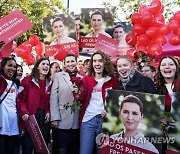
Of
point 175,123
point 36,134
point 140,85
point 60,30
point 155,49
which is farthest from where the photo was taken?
point 155,49

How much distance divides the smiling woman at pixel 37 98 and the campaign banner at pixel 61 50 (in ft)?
4.79

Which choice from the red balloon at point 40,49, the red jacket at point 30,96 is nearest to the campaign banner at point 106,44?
the red jacket at point 30,96

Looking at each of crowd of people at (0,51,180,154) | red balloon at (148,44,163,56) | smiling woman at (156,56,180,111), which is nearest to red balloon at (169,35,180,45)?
red balloon at (148,44,163,56)

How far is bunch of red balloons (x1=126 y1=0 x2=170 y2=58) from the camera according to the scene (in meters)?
7.51

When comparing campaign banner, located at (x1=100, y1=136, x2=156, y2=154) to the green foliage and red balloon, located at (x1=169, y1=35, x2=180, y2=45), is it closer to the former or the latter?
red balloon, located at (x1=169, y1=35, x2=180, y2=45)

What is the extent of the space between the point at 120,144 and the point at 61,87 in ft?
4.89

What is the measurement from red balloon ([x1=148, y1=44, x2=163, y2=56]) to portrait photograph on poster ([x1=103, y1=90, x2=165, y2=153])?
363 centimetres

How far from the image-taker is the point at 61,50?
680cm

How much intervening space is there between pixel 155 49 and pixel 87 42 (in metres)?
1.52

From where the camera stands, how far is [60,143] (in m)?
5.12

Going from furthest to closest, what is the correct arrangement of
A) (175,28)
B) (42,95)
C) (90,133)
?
(175,28) < (42,95) < (90,133)

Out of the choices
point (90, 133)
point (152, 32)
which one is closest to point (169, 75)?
point (90, 133)

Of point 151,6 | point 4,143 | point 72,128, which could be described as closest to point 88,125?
point 72,128

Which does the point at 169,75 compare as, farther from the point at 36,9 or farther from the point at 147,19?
the point at 36,9
